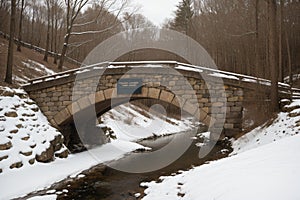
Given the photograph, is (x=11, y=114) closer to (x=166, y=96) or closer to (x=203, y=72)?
(x=166, y=96)

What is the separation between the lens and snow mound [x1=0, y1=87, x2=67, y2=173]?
8695 millimetres

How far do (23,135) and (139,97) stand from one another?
5.12 metres

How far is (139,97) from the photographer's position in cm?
1245

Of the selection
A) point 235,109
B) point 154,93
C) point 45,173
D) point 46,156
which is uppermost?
point 154,93

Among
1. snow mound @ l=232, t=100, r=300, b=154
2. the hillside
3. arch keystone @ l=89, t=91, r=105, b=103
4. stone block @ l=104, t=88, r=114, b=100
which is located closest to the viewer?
snow mound @ l=232, t=100, r=300, b=154

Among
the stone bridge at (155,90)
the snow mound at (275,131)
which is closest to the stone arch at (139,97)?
the stone bridge at (155,90)

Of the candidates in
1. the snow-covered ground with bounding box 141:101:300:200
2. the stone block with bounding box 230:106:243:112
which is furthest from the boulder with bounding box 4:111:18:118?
the stone block with bounding box 230:106:243:112

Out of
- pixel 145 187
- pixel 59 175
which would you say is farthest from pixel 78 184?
pixel 145 187

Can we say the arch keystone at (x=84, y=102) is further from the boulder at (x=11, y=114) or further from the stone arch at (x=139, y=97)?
the boulder at (x=11, y=114)

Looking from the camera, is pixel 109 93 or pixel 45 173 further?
pixel 109 93

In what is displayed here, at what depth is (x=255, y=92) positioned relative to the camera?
10.6 m

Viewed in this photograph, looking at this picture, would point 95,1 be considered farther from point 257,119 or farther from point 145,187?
point 145,187

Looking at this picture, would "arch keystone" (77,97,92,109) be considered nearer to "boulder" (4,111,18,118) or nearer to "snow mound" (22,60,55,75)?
"boulder" (4,111,18,118)

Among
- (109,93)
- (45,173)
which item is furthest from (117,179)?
(109,93)
